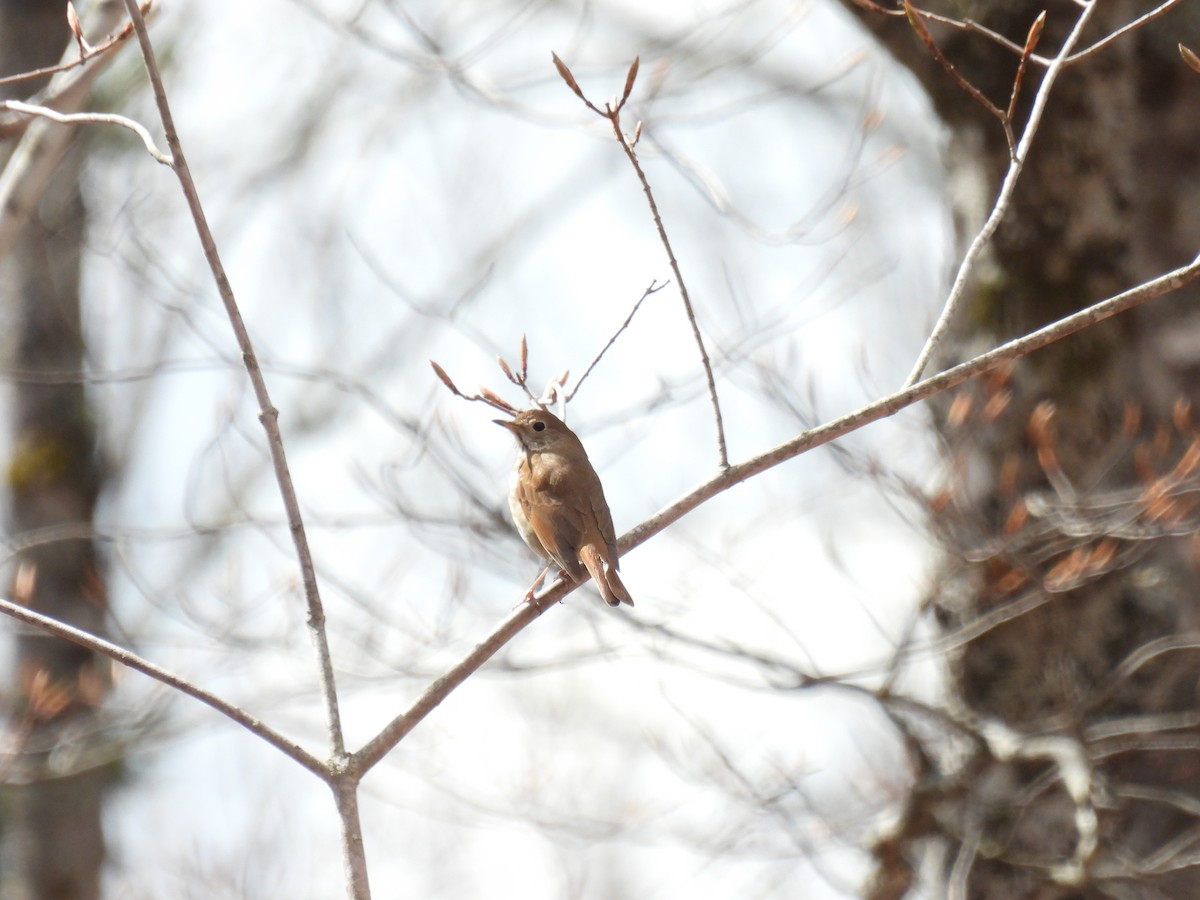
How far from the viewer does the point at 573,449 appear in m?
4.07

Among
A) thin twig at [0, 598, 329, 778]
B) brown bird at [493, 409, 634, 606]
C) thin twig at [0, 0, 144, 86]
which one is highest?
thin twig at [0, 0, 144, 86]

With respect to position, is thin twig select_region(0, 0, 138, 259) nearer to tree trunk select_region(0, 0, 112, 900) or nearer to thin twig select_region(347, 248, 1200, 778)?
thin twig select_region(347, 248, 1200, 778)

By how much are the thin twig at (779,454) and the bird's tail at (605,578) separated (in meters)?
1.04

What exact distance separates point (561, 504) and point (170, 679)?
1939mm

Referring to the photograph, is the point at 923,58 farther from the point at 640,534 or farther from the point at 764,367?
the point at 640,534

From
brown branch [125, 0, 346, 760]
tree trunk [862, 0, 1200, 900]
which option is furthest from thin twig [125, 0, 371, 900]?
tree trunk [862, 0, 1200, 900]

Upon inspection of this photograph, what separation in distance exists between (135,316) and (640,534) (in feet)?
27.9

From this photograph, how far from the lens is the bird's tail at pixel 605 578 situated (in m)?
3.47

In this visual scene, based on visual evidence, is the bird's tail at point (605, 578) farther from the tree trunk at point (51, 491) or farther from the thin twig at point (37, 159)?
the tree trunk at point (51, 491)

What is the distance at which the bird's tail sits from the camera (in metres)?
3.47

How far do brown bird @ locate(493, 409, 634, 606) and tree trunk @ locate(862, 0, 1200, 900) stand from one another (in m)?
1.74

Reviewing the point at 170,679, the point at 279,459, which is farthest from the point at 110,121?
the point at 170,679

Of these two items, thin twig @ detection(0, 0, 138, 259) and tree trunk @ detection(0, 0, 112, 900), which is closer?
thin twig @ detection(0, 0, 138, 259)

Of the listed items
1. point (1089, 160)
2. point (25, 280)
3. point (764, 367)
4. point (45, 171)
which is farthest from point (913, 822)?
point (25, 280)
